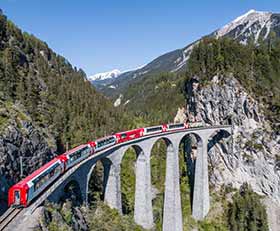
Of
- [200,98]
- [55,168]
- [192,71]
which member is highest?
[192,71]

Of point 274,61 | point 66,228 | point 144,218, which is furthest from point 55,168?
point 274,61

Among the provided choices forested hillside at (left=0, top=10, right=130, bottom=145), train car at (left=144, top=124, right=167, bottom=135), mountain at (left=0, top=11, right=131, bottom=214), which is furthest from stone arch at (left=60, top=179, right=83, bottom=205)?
forested hillside at (left=0, top=10, right=130, bottom=145)

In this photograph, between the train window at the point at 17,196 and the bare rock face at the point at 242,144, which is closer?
the train window at the point at 17,196

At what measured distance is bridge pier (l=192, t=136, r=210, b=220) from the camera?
56.8 metres

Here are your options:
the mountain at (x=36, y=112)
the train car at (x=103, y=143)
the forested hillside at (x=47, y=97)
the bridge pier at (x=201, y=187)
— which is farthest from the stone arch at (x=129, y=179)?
the bridge pier at (x=201, y=187)

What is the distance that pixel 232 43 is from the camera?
77062 millimetres

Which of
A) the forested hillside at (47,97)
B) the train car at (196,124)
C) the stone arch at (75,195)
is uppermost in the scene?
the forested hillside at (47,97)

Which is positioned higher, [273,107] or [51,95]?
[51,95]

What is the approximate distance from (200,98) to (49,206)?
54061 mm

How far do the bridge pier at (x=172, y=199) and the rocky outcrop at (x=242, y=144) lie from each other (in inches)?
799

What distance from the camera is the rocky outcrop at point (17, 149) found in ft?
Answer: 119

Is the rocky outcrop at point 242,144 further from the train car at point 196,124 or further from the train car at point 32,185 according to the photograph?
the train car at point 32,185

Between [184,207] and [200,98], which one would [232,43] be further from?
[184,207]

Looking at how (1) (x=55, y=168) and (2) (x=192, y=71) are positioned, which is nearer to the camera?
(1) (x=55, y=168)
